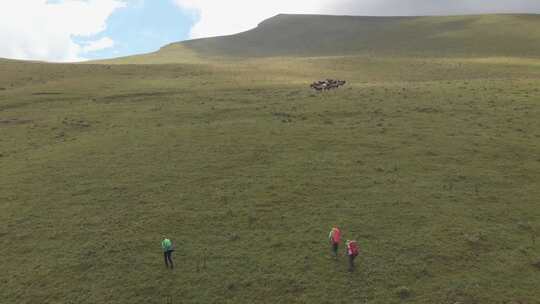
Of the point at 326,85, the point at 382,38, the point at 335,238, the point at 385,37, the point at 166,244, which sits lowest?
the point at 335,238

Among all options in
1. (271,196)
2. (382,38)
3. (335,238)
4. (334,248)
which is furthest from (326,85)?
(382,38)

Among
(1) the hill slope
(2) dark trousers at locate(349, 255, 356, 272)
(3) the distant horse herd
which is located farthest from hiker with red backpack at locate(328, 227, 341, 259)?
(1) the hill slope

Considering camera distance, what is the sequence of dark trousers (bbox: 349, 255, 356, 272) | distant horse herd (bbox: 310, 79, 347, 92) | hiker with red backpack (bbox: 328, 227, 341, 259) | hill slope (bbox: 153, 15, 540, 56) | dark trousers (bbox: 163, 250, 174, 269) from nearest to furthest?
dark trousers (bbox: 349, 255, 356, 272) < dark trousers (bbox: 163, 250, 174, 269) < hiker with red backpack (bbox: 328, 227, 341, 259) < distant horse herd (bbox: 310, 79, 347, 92) < hill slope (bbox: 153, 15, 540, 56)

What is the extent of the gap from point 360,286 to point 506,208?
12.5m

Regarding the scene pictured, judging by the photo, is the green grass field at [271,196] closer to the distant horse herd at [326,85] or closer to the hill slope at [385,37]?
the distant horse herd at [326,85]

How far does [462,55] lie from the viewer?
4055 inches

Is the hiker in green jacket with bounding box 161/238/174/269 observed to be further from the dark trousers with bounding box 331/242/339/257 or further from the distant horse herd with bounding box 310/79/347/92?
the distant horse herd with bounding box 310/79/347/92

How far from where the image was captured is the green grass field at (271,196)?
21719 millimetres

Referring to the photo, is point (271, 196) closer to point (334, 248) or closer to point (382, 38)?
point (334, 248)

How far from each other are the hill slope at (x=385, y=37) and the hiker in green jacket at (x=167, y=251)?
323 feet

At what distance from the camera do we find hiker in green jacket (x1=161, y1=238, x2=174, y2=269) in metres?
22.0

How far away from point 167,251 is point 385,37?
13024 centimetres

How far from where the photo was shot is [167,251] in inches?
875

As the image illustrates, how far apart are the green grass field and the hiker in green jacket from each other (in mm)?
665
